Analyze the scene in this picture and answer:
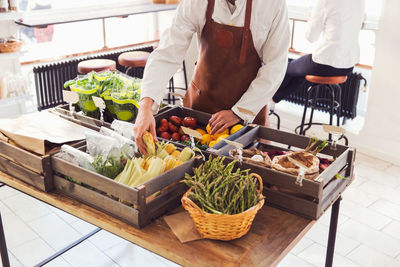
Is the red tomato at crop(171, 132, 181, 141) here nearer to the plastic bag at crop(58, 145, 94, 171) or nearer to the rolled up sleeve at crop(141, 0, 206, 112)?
the rolled up sleeve at crop(141, 0, 206, 112)

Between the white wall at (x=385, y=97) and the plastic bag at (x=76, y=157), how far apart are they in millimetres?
3313

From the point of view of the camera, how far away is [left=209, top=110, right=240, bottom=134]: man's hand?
229 cm

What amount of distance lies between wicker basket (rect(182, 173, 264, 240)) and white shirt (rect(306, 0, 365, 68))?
2.60 metres

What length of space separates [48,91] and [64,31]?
79cm

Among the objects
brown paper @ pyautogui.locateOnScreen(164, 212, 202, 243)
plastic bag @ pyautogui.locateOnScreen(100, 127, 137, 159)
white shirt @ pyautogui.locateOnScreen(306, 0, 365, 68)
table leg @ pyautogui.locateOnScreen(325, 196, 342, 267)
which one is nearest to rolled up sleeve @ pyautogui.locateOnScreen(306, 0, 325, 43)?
white shirt @ pyautogui.locateOnScreen(306, 0, 365, 68)

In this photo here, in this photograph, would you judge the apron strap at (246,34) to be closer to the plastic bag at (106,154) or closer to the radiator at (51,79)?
the plastic bag at (106,154)

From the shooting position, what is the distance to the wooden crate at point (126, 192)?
1.65 meters

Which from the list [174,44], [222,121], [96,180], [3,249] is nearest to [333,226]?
[222,121]

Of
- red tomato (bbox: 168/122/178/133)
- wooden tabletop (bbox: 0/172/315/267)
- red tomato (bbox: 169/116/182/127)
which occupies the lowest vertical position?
wooden tabletop (bbox: 0/172/315/267)

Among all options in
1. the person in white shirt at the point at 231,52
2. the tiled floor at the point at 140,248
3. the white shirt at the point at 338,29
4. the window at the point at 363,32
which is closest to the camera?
the person in white shirt at the point at 231,52

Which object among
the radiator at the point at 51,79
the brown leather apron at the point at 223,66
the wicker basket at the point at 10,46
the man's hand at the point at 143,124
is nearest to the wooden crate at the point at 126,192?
the man's hand at the point at 143,124

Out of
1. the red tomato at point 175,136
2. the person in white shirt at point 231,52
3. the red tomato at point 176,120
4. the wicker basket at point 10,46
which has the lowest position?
the red tomato at point 175,136

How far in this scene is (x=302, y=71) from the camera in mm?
4098

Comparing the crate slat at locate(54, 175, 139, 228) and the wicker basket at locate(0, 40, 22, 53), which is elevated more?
the wicker basket at locate(0, 40, 22, 53)
